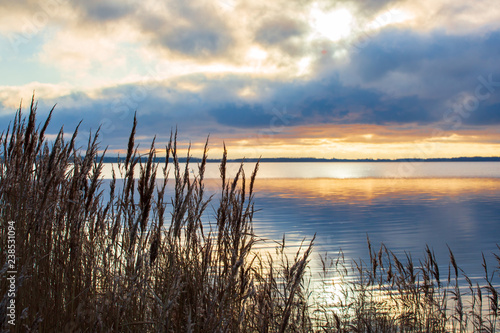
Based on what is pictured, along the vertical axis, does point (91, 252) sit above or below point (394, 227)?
above

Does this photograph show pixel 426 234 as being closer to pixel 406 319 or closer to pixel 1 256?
pixel 406 319

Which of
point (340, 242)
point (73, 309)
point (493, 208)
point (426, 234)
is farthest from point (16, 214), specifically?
point (493, 208)

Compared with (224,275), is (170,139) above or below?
above

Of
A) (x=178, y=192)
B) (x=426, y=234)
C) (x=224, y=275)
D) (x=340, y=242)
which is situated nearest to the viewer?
(x=224, y=275)

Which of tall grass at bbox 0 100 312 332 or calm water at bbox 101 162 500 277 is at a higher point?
tall grass at bbox 0 100 312 332

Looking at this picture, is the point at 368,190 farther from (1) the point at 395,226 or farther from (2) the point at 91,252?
(2) the point at 91,252

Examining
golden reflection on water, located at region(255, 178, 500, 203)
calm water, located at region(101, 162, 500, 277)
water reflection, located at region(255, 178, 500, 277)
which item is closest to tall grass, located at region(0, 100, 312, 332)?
calm water, located at region(101, 162, 500, 277)

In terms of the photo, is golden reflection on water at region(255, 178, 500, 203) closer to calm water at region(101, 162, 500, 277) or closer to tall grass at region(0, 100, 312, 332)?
calm water at region(101, 162, 500, 277)

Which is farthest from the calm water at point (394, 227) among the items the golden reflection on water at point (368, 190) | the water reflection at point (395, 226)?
the golden reflection on water at point (368, 190)

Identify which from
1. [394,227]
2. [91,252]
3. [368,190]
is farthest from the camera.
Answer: [368,190]

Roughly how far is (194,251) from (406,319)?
322 cm

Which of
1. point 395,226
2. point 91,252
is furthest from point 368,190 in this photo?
point 91,252

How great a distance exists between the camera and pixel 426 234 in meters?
16.0

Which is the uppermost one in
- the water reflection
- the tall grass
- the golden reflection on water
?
the tall grass
